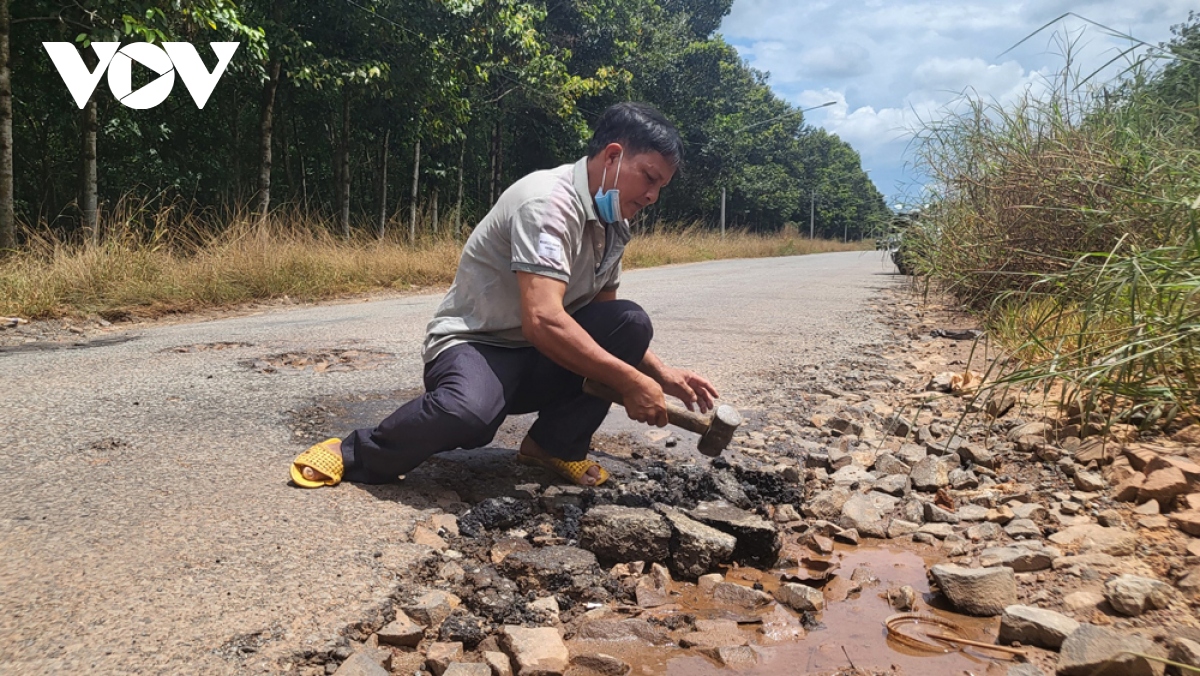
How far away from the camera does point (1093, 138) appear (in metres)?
5.16

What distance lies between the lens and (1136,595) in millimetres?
1778

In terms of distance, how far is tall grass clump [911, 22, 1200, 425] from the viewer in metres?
2.62

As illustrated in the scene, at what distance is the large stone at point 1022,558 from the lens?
6.86 ft

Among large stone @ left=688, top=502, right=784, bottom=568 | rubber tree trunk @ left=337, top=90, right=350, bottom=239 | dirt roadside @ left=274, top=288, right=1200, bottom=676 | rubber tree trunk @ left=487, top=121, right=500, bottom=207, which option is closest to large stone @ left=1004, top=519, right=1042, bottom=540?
dirt roadside @ left=274, top=288, right=1200, bottom=676

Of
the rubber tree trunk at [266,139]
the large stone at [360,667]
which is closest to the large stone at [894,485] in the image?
the large stone at [360,667]

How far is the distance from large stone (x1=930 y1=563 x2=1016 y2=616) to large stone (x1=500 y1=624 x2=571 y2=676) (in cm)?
91

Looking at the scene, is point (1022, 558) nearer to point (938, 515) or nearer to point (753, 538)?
point (938, 515)

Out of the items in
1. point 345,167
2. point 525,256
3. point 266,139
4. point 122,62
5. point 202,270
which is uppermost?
point 122,62

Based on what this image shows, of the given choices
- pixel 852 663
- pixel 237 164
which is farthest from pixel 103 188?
pixel 852 663

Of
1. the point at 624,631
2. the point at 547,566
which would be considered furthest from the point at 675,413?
the point at 624,631

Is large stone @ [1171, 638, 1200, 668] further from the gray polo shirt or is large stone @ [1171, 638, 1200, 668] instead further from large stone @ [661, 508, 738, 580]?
the gray polo shirt

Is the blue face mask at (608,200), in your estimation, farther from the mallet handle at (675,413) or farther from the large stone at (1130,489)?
the large stone at (1130,489)

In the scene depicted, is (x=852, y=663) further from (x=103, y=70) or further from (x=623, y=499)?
(x=103, y=70)

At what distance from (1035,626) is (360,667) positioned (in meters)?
1.34
